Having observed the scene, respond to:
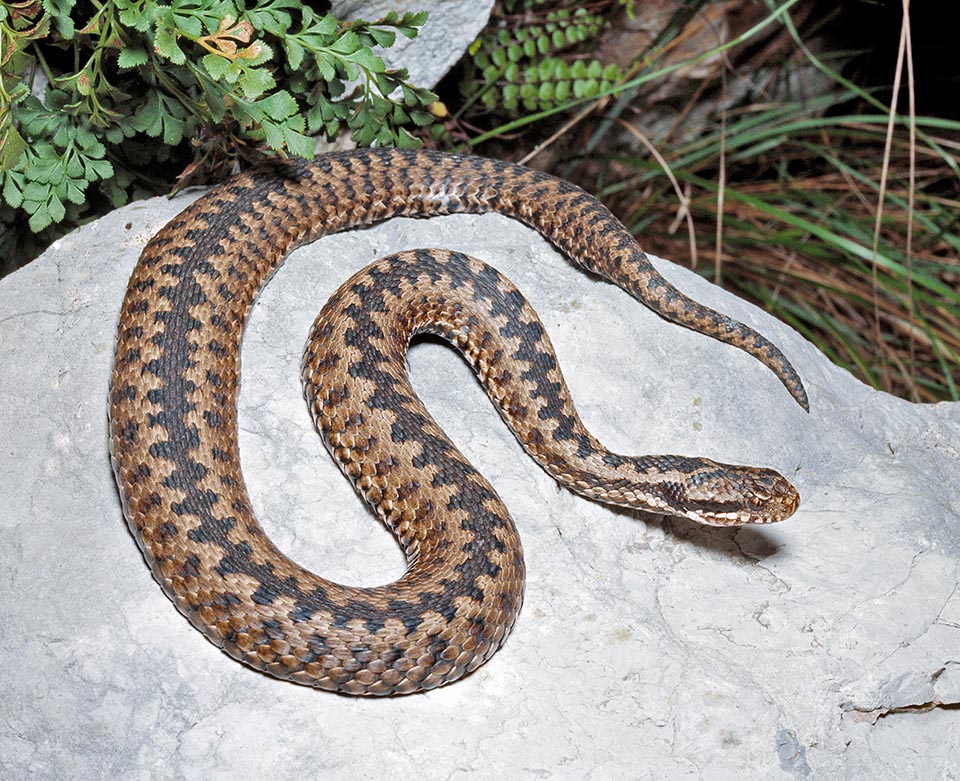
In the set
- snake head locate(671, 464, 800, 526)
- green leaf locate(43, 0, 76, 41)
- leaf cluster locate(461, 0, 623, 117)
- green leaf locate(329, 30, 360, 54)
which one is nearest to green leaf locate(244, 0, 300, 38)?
green leaf locate(329, 30, 360, 54)

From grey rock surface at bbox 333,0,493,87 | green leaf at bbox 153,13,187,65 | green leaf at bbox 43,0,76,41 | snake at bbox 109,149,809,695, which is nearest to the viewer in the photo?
snake at bbox 109,149,809,695

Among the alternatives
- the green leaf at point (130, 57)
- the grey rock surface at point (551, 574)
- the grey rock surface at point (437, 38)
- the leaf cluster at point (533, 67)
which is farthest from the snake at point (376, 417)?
the leaf cluster at point (533, 67)

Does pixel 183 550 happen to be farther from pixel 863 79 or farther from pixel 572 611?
pixel 863 79

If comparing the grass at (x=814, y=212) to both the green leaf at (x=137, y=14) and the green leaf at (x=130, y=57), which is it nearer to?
the green leaf at (x=130, y=57)

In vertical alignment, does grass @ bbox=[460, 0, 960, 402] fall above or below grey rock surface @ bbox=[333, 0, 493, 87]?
below

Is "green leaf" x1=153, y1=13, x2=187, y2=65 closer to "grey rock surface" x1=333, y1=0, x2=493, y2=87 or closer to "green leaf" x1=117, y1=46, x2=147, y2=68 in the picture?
"green leaf" x1=117, y1=46, x2=147, y2=68

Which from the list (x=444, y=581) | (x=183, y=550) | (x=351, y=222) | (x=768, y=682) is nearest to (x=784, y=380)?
(x=768, y=682)
